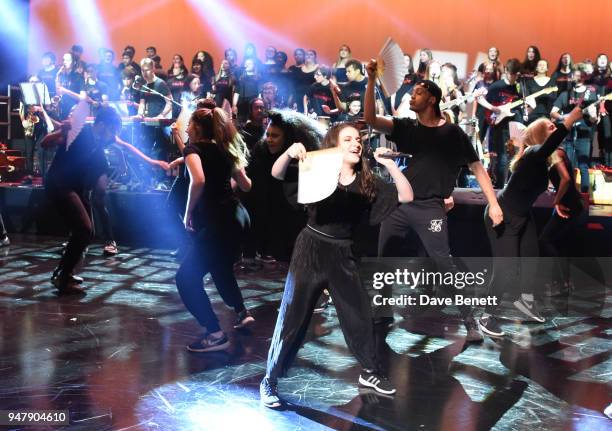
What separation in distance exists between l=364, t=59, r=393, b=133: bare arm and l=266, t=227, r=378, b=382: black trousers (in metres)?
1.11

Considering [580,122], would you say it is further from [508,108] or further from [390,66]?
[390,66]

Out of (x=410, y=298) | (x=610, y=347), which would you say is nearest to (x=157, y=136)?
(x=410, y=298)

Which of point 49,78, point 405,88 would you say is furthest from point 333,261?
point 49,78

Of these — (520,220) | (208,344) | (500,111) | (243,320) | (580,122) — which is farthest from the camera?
(500,111)

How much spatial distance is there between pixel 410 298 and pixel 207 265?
2425mm

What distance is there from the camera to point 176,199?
6422mm

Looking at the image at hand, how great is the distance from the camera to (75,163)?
6.25 m

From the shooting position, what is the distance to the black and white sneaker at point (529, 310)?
19.1 feet

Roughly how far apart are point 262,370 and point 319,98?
6845mm

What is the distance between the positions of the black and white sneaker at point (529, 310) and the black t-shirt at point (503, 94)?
18.4ft

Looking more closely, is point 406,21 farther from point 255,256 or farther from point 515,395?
point 515,395

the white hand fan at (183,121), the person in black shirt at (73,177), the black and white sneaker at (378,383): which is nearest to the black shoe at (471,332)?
the black and white sneaker at (378,383)

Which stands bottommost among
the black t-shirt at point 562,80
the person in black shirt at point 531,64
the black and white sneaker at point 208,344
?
the black and white sneaker at point 208,344

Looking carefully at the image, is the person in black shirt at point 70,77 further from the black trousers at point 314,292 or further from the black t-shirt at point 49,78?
the black trousers at point 314,292
